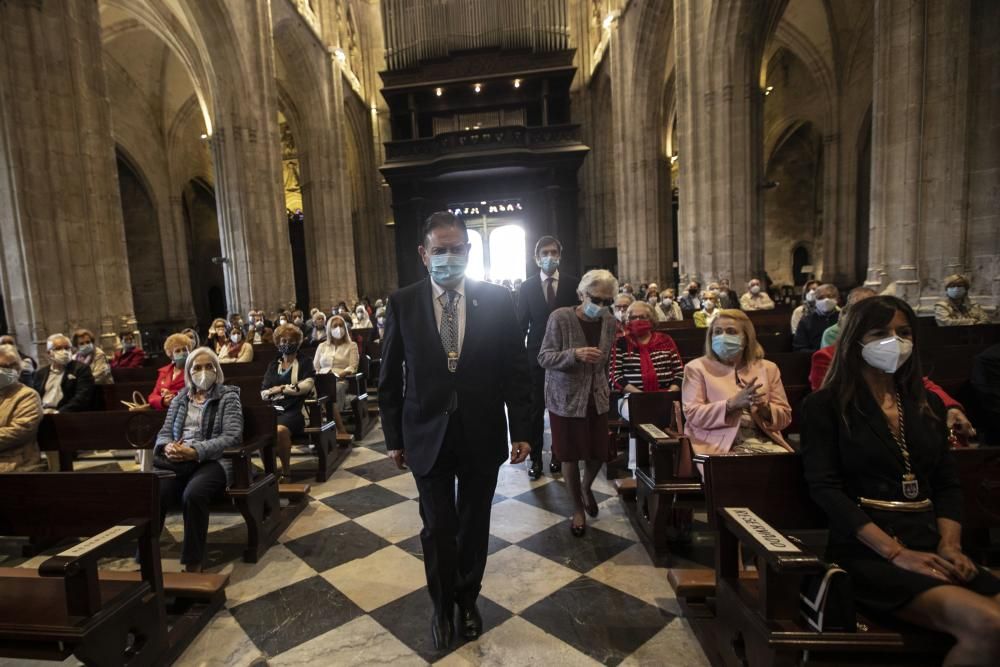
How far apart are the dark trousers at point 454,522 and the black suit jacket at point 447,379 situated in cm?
5

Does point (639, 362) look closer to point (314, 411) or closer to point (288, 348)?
point (314, 411)

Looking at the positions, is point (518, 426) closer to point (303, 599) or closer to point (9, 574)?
point (303, 599)

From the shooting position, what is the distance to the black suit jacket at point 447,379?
2.18 m

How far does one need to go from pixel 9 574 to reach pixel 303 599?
4.32ft

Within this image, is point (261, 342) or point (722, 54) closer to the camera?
point (261, 342)

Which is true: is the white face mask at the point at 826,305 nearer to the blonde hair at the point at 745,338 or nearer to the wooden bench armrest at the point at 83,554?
the blonde hair at the point at 745,338

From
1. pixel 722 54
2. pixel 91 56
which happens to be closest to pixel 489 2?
pixel 722 54

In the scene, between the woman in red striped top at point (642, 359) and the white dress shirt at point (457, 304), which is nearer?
the white dress shirt at point (457, 304)

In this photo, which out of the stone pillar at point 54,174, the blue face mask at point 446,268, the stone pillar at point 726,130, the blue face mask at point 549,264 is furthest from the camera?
the stone pillar at point 726,130

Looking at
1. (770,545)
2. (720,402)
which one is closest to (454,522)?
(770,545)

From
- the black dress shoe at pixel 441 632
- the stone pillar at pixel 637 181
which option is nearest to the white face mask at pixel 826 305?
the black dress shoe at pixel 441 632

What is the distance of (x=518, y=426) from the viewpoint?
2383 mm

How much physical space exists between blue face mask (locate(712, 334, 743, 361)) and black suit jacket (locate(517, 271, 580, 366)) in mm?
1575

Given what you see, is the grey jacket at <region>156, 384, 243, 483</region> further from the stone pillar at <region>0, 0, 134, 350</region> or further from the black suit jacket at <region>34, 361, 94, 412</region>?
the stone pillar at <region>0, 0, 134, 350</region>
